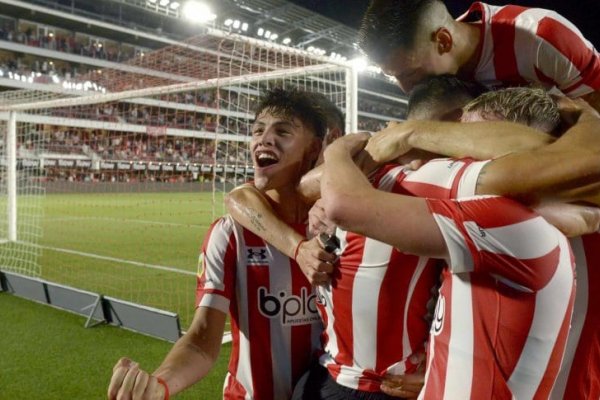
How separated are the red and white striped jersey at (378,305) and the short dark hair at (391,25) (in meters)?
0.43

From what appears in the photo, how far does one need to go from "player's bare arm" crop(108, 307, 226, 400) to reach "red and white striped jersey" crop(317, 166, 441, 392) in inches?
17.7

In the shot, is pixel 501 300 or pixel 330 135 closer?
pixel 501 300

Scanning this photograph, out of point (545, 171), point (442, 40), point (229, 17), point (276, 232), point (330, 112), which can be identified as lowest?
point (276, 232)

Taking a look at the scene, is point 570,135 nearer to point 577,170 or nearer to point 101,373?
point 577,170

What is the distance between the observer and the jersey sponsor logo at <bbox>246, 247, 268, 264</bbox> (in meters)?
2.08

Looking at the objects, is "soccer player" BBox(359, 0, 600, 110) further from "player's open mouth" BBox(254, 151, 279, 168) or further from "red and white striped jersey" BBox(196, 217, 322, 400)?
"red and white striped jersey" BBox(196, 217, 322, 400)

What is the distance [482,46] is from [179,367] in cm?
135

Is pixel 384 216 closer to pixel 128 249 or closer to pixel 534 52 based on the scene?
pixel 534 52

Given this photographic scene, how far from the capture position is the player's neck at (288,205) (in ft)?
7.07

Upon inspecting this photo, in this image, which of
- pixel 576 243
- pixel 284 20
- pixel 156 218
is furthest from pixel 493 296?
pixel 284 20

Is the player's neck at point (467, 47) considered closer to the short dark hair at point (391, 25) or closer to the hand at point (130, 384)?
the short dark hair at point (391, 25)

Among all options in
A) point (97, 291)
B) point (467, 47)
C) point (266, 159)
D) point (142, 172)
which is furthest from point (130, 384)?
point (142, 172)

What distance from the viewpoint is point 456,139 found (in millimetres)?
1374

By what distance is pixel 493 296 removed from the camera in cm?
124
